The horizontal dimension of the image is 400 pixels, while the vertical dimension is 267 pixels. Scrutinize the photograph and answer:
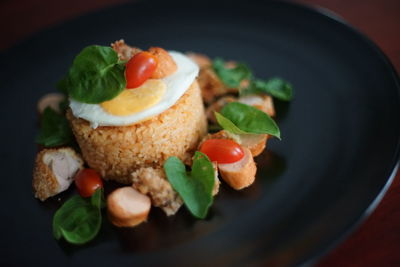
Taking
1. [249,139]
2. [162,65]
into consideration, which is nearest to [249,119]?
[249,139]

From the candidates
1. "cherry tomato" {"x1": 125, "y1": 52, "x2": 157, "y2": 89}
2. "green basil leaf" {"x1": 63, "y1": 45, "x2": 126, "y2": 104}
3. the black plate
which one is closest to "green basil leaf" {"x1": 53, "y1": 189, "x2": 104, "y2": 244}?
the black plate

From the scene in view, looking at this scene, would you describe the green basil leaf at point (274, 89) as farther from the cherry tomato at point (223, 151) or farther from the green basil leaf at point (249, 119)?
the cherry tomato at point (223, 151)

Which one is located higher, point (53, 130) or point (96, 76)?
point (96, 76)

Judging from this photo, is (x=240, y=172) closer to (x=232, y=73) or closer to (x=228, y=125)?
(x=228, y=125)

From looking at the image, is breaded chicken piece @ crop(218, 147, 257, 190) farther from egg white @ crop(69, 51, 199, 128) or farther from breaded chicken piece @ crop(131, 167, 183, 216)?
egg white @ crop(69, 51, 199, 128)

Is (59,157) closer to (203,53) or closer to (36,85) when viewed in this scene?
(36,85)

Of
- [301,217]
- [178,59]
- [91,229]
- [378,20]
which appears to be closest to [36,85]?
[178,59]
